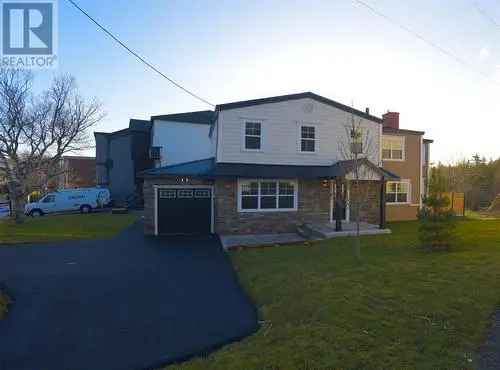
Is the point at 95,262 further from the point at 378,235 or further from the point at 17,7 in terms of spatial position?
the point at 378,235

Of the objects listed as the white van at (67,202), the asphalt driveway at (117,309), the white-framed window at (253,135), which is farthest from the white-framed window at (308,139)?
the white van at (67,202)

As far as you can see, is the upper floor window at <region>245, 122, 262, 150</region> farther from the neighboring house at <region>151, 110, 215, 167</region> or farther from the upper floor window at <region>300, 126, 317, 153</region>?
the neighboring house at <region>151, 110, 215, 167</region>

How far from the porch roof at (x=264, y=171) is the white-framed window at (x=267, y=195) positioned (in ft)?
2.34

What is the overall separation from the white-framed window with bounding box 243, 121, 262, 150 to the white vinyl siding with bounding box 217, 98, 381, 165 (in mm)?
157

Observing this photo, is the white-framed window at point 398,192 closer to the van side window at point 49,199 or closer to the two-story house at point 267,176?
the two-story house at point 267,176

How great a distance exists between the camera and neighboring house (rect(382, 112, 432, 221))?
67.8ft

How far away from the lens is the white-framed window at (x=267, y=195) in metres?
15.8

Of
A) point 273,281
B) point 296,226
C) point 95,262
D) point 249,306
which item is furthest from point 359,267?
point 95,262

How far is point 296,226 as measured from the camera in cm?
1622

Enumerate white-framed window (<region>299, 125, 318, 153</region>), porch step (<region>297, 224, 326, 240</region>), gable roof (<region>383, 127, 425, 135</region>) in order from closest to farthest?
1. porch step (<region>297, 224, 326, 240</region>)
2. white-framed window (<region>299, 125, 318, 153</region>)
3. gable roof (<region>383, 127, 425, 135</region>)

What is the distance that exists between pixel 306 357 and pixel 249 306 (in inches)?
108

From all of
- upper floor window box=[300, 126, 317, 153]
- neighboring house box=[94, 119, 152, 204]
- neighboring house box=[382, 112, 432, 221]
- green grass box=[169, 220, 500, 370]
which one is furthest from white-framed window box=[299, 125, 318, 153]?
neighboring house box=[94, 119, 152, 204]

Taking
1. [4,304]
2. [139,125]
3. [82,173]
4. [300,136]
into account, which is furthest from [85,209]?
[82,173]

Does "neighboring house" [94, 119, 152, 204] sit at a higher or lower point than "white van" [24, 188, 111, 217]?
higher
